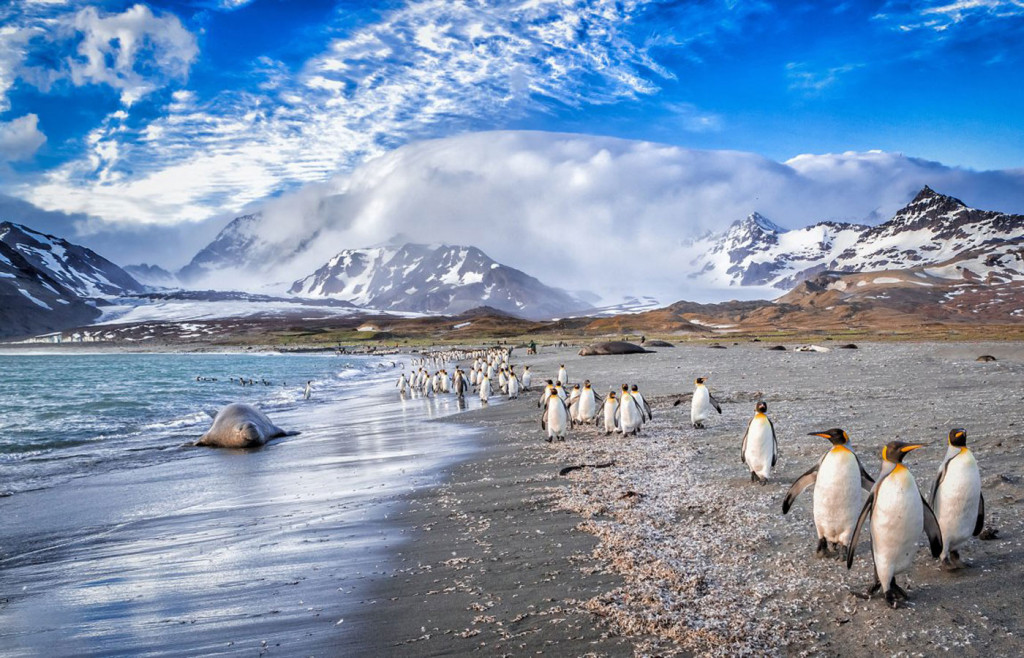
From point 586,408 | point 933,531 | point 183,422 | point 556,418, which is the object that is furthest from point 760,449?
point 183,422

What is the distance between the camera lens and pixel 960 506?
513 cm

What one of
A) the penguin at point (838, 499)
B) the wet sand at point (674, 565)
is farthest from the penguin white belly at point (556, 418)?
the penguin at point (838, 499)

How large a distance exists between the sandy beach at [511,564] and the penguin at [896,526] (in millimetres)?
195

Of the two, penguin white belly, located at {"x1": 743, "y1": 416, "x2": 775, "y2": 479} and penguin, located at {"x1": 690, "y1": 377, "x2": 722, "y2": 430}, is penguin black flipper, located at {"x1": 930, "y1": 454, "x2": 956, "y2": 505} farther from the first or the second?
penguin, located at {"x1": 690, "y1": 377, "x2": 722, "y2": 430}

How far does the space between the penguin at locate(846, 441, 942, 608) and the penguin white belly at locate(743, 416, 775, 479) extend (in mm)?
2995

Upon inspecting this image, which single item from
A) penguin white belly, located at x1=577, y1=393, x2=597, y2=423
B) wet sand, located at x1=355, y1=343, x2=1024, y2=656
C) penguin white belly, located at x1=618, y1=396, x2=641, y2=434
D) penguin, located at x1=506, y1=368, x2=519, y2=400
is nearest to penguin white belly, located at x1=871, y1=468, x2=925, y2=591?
wet sand, located at x1=355, y1=343, x2=1024, y2=656

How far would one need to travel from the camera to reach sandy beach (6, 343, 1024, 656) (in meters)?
4.34

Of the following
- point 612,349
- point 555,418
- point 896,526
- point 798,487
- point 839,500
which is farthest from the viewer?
point 612,349

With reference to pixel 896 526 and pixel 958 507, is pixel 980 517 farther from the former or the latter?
pixel 896 526

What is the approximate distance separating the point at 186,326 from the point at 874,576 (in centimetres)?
17588

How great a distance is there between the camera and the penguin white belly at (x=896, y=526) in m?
4.66

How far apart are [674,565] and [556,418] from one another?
285 inches

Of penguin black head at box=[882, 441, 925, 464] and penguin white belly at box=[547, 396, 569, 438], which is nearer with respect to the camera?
penguin black head at box=[882, 441, 925, 464]

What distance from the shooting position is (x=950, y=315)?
116688 millimetres
